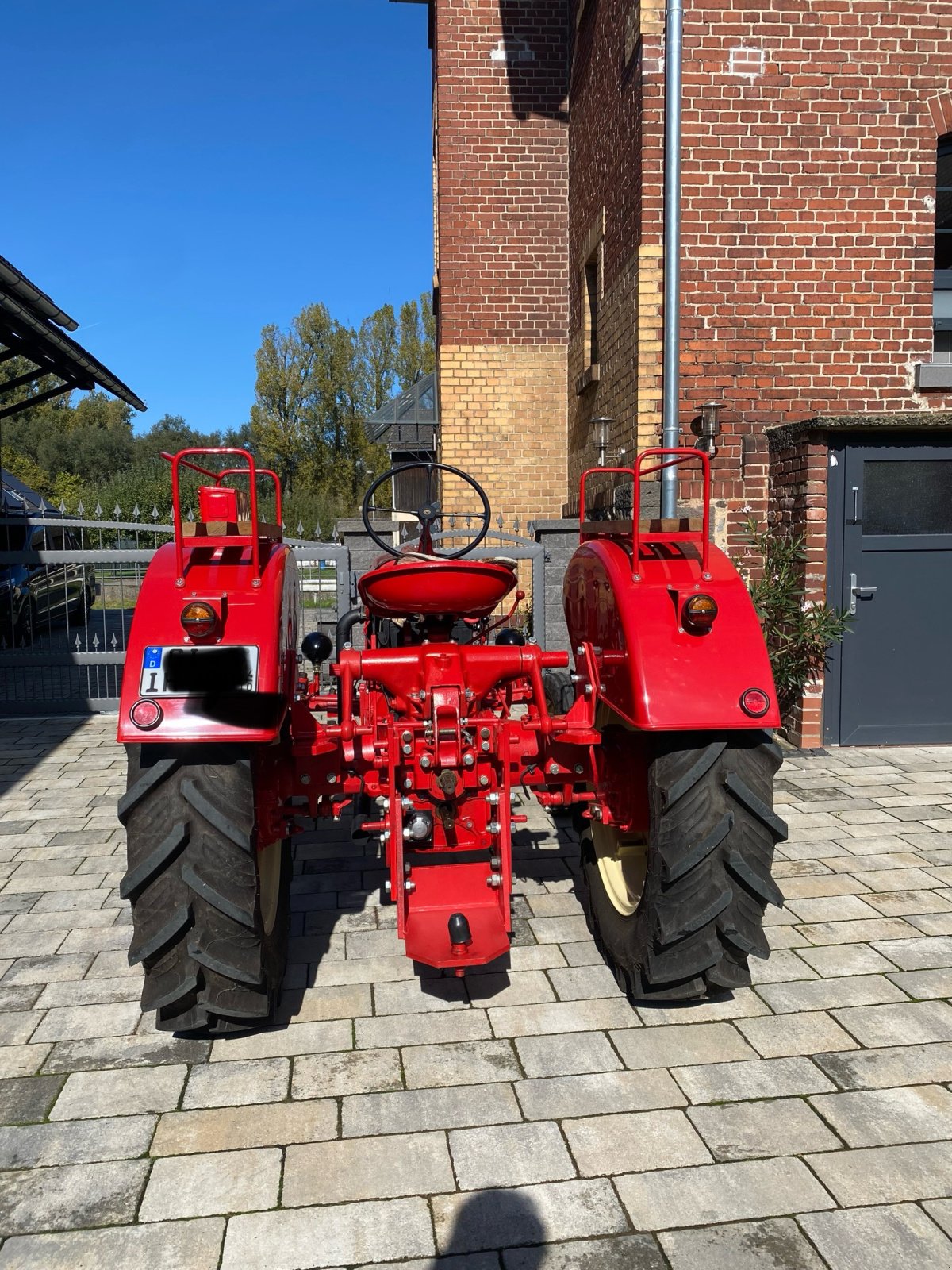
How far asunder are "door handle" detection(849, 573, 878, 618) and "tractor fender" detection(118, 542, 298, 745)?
4.43m

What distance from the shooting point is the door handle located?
6.17 m

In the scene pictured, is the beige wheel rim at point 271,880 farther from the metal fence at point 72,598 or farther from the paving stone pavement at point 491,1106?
the metal fence at point 72,598

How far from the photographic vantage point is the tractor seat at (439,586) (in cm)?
299

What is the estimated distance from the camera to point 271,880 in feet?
10.4

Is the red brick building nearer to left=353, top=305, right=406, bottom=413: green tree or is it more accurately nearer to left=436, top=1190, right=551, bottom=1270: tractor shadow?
left=436, top=1190, right=551, bottom=1270: tractor shadow

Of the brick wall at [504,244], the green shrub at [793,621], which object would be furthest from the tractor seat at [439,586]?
the brick wall at [504,244]

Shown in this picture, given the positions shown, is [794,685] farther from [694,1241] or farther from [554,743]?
[694,1241]

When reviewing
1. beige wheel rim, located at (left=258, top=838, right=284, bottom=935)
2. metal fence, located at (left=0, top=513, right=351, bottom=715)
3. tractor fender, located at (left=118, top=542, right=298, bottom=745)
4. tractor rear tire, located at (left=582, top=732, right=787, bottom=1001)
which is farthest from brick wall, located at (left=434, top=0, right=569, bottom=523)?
tractor rear tire, located at (left=582, top=732, right=787, bottom=1001)

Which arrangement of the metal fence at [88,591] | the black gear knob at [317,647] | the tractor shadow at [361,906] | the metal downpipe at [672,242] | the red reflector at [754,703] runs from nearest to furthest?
the red reflector at [754,703] → the tractor shadow at [361,906] → the black gear knob at [317,647] → the metal downpipe at [672,242] → the metal fence at [88,591]

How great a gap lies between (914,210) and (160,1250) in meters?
7.12

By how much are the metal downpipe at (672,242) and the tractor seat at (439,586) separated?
10.6 ft

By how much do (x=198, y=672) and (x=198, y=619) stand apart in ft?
0.48

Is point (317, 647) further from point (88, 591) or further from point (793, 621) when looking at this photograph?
point (88, 591)

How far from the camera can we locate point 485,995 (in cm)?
301
